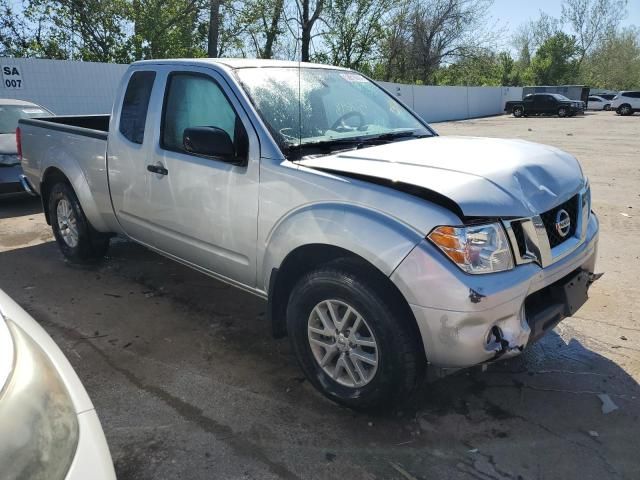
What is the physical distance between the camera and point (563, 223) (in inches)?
110

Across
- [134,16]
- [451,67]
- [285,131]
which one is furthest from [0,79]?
[451,67]

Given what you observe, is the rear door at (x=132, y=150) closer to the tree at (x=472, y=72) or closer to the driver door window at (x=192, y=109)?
the driver door window at (x=192, y=109)

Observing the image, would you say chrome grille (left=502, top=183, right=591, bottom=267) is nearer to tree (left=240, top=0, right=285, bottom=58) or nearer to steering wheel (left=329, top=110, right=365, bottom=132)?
steering wheel (left=329, top=110, right=365, bottom=132)

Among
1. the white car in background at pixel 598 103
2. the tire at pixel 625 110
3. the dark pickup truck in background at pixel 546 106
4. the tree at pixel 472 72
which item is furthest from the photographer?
the tree at pixel 472 72

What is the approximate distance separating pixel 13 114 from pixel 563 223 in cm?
868

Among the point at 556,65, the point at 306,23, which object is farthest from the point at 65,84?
the point at 556,65

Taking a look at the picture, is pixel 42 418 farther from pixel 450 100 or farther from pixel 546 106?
pixel 546 106

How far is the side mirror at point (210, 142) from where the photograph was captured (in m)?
3.06

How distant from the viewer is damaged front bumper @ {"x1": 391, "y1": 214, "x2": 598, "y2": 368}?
235cm

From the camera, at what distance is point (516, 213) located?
2.49 metres

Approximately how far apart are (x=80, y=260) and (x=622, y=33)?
7997 cm

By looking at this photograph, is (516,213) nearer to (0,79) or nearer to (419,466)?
(419,466)

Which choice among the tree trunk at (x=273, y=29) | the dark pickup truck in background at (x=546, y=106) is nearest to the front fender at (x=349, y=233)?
the tree trunk at (x=273, y=29)

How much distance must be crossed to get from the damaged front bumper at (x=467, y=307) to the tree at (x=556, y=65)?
2428 inches
